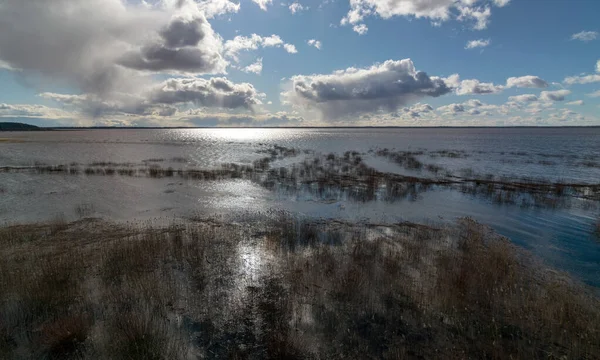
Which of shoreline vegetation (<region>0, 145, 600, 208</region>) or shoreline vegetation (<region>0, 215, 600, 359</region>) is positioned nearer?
shoreline vegetation (<region>0, 215, 600, 359</region>)

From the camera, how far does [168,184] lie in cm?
3050

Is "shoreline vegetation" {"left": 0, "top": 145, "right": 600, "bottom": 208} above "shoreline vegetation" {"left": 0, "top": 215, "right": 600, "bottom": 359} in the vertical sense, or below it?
above

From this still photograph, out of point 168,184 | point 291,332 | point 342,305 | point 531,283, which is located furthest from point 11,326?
point 168,184

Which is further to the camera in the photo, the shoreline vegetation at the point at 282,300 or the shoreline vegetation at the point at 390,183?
the shoreline vegetation at the point at 390,183

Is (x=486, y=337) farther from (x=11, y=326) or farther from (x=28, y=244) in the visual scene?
(x=28, y=244)

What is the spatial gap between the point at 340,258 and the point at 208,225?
27.0 feet

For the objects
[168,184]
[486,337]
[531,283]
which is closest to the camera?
[486,337]

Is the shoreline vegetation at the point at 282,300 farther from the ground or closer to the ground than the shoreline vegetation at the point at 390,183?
closer to the ground

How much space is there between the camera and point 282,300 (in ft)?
29.2

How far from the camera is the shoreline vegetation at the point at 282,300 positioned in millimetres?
6938

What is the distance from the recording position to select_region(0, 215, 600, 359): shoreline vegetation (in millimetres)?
6938

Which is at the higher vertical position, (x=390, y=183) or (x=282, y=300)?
(x=390, y=183)

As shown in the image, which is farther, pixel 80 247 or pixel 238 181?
pixel 238 181

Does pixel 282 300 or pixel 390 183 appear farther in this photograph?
pixel 390 183
